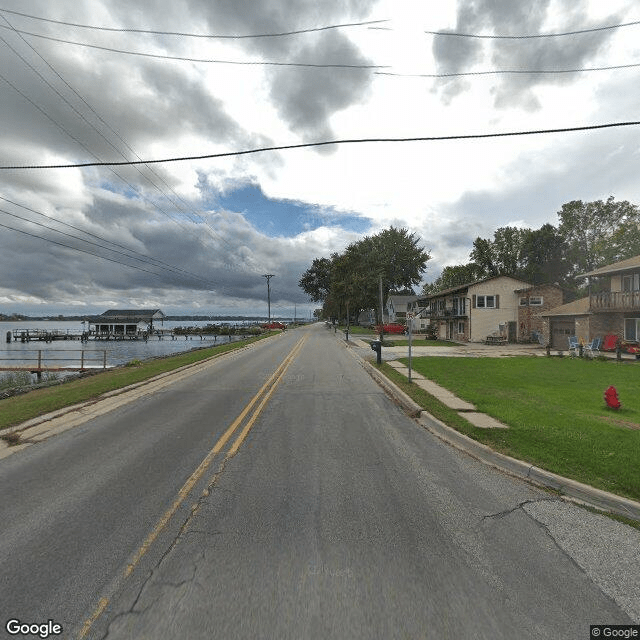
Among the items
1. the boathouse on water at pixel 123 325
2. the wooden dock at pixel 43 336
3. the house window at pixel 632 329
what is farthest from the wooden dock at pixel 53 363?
the boathouse on water at pixel 123 325

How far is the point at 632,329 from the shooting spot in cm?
2511

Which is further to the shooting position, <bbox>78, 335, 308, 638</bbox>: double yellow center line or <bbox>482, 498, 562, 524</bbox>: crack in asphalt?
<bbox>482, 498, 562, 524</bbox>: crack in asphalt

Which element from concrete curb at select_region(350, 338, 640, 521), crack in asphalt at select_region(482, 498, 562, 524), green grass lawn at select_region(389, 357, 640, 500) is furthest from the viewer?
green grass lawn at select_region(389, 357, 640, 500)

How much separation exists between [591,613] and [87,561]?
4.42 m

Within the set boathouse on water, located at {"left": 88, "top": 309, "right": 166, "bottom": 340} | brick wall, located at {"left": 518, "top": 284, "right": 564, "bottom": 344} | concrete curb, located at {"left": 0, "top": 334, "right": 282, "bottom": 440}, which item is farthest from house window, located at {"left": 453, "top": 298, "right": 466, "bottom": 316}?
boathouse on water, located at {"left": 88, "top": 309, "right": 166, "bottom": 340}

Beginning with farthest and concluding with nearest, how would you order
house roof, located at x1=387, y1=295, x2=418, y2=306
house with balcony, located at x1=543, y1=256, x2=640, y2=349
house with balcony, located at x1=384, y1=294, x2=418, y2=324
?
house roof, located at x1=387, y1=295, x2=418, y2=306 < house with balcony, located at x1=384, y1=294, x2=418, y2=324 < house with balcony, located at x1=543, y1=256, x2=640, y2=349

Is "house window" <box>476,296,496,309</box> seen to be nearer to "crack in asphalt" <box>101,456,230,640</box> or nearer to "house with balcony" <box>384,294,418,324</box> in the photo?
"house with balcony" <box>384,294,418,324</box>

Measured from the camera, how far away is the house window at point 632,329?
2466cm

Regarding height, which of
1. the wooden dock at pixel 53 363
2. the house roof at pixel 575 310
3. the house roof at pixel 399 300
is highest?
the house roof at pixel 399 300

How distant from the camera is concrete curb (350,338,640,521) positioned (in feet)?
14.6

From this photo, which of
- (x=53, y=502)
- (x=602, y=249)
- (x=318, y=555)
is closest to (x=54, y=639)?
(x=318, y=555)

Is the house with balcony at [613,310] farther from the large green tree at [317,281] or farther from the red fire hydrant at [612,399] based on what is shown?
the large green tree at [317,281]

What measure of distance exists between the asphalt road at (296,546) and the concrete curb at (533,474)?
32cm

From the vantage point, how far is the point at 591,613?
9.29 ft
